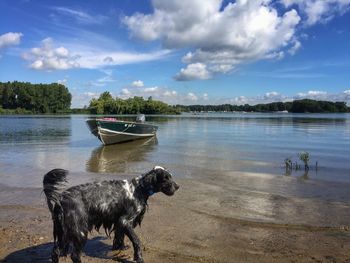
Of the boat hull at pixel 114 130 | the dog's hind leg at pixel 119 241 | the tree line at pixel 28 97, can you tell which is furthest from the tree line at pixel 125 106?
the dog's hind leg at pixel 119 241

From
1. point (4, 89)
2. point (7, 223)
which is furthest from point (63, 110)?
point (7, 223)

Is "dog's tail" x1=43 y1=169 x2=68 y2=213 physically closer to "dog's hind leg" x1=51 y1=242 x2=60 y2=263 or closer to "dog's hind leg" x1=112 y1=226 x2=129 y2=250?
"dog's hind leg" x1=51 y1=242 x2=60 y2=263

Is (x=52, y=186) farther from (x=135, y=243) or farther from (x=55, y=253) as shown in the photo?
(x=135, y=243)

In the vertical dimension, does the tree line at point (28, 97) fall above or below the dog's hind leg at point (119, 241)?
above

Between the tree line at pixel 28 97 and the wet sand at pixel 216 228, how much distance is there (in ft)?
498

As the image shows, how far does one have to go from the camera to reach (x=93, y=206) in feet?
18.6

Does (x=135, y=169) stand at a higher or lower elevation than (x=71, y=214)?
lower

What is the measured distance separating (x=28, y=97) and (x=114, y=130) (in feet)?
445

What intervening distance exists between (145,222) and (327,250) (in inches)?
139

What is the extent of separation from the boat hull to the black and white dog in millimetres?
25296

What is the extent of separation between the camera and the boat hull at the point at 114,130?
31.2 metres

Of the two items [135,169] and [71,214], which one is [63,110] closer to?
[135,169]

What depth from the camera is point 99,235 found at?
7.39 m

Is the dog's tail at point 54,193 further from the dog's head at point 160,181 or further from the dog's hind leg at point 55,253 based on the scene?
the dog's head at point 160,181
